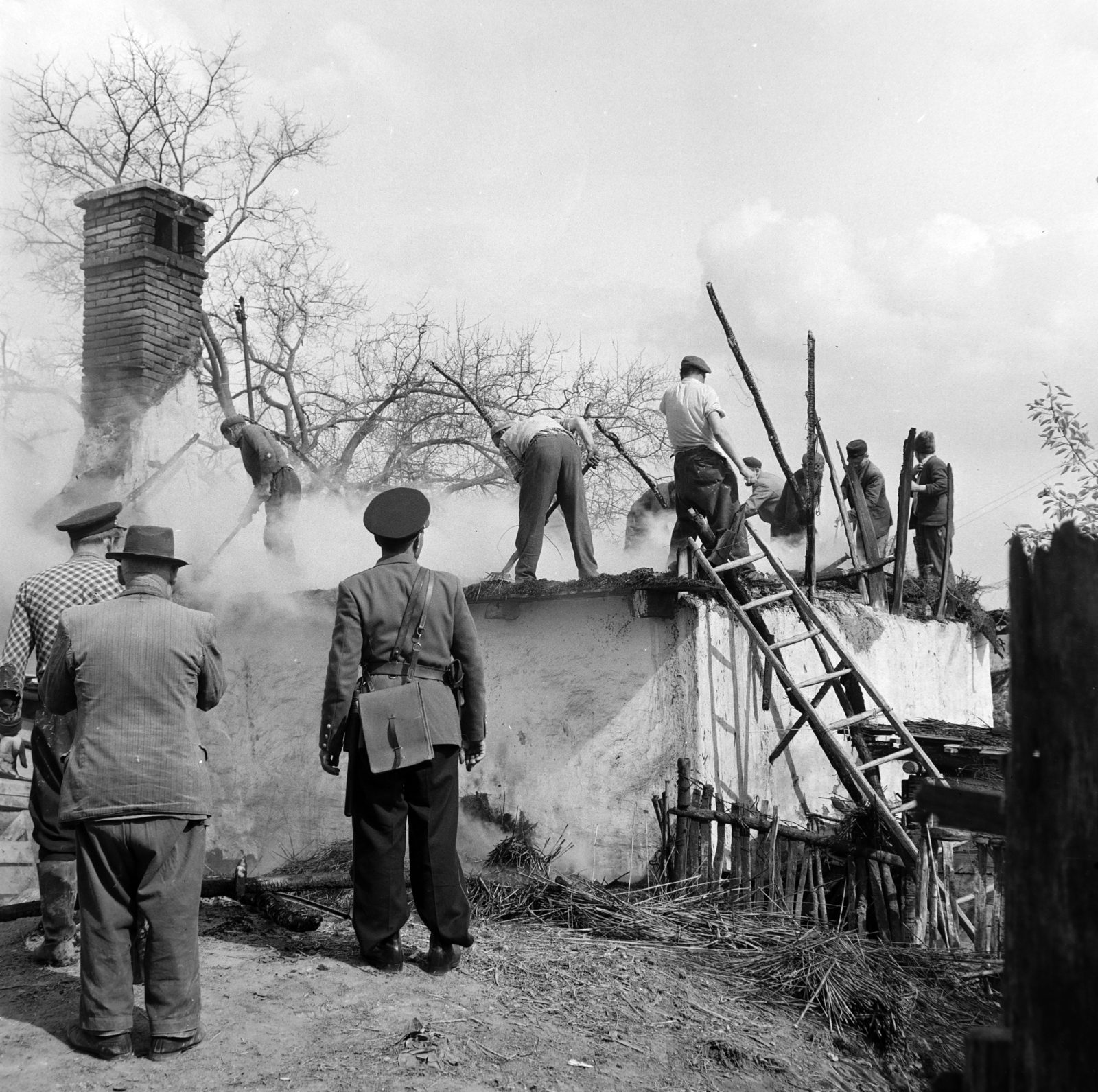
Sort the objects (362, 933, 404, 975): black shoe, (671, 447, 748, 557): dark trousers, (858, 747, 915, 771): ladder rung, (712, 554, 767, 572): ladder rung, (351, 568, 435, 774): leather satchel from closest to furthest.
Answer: (351, 568, 435, 774): leather satchel < (362, 933, 404, 975): black shoe < (858, 747, 915, 771): ladder rung < (712, 554, 767, 572): ladder rung < (671, 447, 748, 557): dark trousers

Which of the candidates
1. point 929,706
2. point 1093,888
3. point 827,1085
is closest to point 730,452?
point 929,706

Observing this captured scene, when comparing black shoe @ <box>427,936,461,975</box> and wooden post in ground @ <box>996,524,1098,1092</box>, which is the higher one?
wooden post in ground @ <box>996,524,1098,1092</box>

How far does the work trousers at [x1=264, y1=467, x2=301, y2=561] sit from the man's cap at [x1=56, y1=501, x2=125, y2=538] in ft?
16.7

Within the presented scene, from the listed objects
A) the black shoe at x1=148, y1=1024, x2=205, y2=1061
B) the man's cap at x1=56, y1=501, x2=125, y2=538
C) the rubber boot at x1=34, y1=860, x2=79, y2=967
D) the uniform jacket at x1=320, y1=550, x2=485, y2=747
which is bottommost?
the black shoe at x1=148, y1=1024, x2=205, y2=1061

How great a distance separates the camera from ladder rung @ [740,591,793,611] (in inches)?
295

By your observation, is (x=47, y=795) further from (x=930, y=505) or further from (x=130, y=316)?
(x=930, y=505)

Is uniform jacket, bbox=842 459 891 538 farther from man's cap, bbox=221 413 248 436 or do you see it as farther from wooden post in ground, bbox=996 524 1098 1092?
wooden post in ground, bbox=996 524 1098 1092

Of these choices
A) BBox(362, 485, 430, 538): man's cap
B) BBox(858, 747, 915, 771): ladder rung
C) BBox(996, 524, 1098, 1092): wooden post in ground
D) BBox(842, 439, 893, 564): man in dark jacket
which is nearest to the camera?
BBox(996, 524, 1098, 1092): wooden post in ground

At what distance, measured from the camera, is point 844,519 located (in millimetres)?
11086

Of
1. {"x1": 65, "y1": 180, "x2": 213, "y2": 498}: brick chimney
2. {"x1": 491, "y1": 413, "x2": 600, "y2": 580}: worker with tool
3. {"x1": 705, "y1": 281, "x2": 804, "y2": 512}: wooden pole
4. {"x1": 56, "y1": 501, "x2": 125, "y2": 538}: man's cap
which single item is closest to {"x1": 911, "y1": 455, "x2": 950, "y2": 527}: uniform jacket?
{"x1": 705, "y1": 281, "x2": 804, "y2": 512}: wooden pole

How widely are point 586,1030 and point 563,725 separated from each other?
10.2 ft

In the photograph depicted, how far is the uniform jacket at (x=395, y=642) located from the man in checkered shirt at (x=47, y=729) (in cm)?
102

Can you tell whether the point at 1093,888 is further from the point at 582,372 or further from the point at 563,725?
the point at 582,372

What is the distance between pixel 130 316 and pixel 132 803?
893 cm
